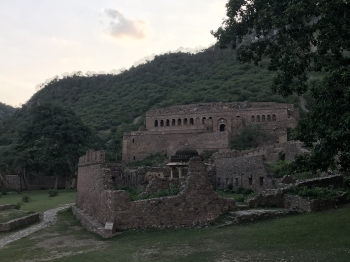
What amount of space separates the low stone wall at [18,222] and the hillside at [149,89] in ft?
155

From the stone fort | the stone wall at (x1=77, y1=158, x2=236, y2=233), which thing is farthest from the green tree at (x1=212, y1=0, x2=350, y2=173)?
the stone fort

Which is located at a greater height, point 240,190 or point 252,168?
point 252,168

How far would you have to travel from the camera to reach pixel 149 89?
110062 millimetres

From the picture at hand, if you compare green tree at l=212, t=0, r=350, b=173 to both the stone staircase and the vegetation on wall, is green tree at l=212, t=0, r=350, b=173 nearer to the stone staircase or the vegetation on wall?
the stone staircase

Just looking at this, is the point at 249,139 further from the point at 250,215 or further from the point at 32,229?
the point at 250,215

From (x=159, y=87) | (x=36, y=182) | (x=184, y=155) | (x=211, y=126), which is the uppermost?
(x=159, y=87)

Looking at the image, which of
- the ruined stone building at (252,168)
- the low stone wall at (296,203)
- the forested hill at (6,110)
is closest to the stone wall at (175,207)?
the low stone wall at (296,203)

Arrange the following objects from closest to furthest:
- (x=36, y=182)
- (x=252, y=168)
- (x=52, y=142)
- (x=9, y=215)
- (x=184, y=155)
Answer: (x=9, y=215)
(x=252, y=168)
(x=184, y=155)
(x=52, y=142)
(x=36, y=182)

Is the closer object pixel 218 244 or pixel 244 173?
pixel 218 244

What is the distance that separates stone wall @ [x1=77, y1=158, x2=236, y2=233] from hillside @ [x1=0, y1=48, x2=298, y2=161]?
53.9 m

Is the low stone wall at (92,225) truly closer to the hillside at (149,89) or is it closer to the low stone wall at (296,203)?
the low stone wall at (296,203)

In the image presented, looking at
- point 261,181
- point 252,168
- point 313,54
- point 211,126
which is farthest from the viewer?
point 211,126

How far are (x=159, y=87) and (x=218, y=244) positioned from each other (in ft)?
325

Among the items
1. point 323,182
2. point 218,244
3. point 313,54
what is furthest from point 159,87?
point 218,244
